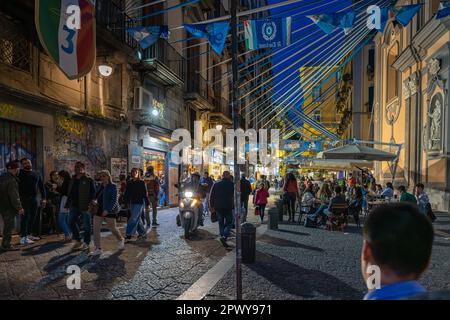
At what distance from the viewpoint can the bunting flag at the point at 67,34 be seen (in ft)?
26.3

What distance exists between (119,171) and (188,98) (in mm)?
8025

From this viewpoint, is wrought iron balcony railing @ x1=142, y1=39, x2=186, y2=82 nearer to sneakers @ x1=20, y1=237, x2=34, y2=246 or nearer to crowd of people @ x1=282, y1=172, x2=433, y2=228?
crowd of people @ x1=282, y1=172, x2=433, y2=228

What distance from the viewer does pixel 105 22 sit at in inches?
454

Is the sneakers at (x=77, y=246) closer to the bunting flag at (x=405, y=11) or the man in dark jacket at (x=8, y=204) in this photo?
the man in dark jacket at (x=8, y=204)

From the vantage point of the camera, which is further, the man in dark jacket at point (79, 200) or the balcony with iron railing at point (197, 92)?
the balcony with iron railing at point (197, 92)

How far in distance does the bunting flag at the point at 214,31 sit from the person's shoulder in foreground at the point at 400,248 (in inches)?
326

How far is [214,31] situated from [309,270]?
20.4ft

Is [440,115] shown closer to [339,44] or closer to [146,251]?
[339,44]

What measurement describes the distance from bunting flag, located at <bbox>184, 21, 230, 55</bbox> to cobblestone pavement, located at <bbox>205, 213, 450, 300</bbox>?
509 centimetres

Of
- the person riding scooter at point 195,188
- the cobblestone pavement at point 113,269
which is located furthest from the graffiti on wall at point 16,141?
the person riding scooter at point 195,188

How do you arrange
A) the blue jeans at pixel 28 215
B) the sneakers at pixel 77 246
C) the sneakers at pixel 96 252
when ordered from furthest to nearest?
the blue jeans at pixel 28 215 → the sneakers at pixel 77 246 → the sneakers at pixel 96 252

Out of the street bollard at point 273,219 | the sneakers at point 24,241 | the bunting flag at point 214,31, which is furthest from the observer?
the street bollard at point 273,219

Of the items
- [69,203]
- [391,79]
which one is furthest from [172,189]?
[391,79]

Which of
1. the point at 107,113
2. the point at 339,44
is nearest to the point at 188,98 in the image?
the point at 107,113
